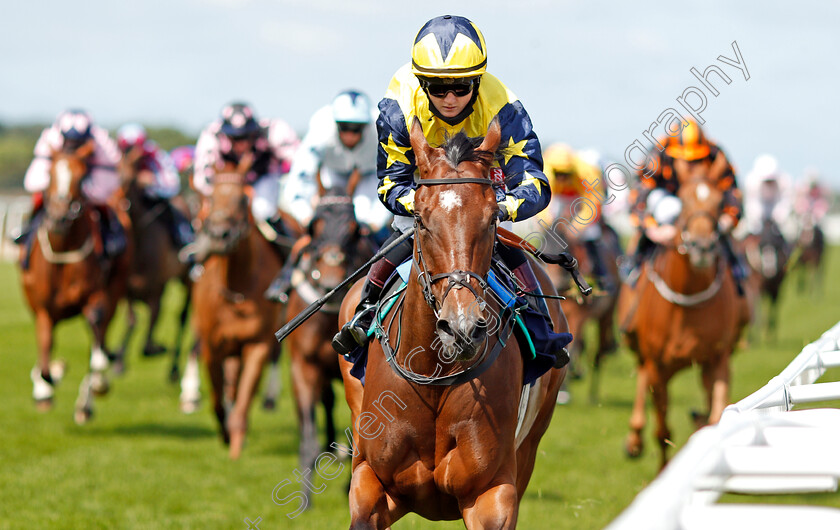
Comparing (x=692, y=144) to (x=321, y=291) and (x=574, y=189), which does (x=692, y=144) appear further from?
(x=574, y=189)

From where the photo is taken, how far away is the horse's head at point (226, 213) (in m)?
7.80

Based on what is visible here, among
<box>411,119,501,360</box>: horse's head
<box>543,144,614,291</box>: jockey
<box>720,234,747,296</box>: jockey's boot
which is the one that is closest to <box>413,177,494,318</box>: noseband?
<box>411,119,501,360</box>: horse's head

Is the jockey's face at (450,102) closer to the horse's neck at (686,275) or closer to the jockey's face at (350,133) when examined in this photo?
the jockey's face at (350,133)

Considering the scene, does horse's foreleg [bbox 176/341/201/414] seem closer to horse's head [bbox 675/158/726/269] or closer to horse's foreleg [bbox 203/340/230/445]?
horse's foreleg [bbox 203/340/230/445]

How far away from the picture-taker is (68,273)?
31.3 feet

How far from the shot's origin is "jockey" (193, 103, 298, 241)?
29.7 ft

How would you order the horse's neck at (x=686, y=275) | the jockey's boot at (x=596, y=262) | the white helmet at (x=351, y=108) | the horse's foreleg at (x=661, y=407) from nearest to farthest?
1. the white helmet at (x=351, y=108)
2. the horse's foreleg at (x=661, y=407)
3. the horse's neck at (x=686, y=275)
4. the jockey's boot at (x=596, y=262)

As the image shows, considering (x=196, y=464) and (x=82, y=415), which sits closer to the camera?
(x=196, y=464)

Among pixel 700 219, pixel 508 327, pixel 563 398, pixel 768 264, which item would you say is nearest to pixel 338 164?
pixel 700 219

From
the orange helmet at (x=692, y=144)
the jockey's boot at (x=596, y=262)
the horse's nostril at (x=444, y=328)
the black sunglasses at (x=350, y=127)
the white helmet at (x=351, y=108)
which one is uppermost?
the white helmet at (x=351, y=108)

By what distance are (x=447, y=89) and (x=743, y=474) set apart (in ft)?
6.57

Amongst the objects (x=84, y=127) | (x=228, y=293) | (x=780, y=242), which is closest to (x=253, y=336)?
(x=228, y=293)

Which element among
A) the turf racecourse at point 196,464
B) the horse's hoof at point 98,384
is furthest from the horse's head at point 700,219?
the horse's hoof at point 98,384

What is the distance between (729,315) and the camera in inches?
305
